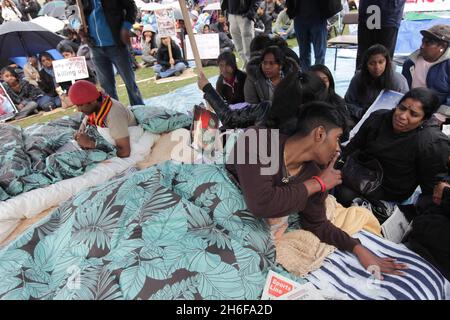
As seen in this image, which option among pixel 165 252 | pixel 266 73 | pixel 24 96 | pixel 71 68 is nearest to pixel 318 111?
pixel 165 252

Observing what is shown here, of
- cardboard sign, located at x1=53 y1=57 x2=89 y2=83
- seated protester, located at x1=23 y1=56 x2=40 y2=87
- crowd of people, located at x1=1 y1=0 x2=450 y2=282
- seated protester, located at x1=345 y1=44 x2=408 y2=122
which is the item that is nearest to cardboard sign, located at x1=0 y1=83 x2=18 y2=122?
seated protester, located at x1=23 y1=56 x2=40 y2=87

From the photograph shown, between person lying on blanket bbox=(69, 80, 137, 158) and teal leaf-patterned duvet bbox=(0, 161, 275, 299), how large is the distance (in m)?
1.19

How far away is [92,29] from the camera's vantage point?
129 inches

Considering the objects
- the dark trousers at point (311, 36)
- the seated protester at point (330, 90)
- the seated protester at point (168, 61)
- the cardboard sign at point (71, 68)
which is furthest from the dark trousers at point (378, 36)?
the seated protester at point (168, 61)

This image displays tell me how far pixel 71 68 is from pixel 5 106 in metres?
1.63

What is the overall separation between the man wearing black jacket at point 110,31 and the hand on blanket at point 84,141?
1.17 m

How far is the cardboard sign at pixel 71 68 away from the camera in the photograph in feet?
13.7

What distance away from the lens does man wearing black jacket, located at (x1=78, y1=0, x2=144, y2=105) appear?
3213 mm

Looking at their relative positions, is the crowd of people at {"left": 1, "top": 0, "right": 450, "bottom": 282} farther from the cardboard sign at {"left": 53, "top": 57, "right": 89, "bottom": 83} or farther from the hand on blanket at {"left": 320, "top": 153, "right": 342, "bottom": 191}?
the cardboard sign at {"left": 53, "top": 57, "right": 89, "bottom": 83}

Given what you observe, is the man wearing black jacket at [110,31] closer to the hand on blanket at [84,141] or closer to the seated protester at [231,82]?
the seated protester at [231,82]

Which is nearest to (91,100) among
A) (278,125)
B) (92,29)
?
(92,29)
